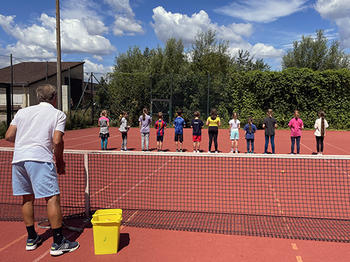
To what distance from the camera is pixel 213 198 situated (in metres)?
5.90

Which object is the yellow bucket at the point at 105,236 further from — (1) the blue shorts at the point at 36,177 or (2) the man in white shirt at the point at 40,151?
(1) the blue shorts at the point at 36,177

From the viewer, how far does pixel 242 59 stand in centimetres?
4047

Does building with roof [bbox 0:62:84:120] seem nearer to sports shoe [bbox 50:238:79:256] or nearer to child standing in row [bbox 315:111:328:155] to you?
child standing in row [bbox 315:111:328:155]

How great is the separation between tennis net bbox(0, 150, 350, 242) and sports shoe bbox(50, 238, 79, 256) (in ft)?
3.26

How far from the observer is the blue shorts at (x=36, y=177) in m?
3.51

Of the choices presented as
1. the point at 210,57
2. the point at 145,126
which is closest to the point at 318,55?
the point at 210,57

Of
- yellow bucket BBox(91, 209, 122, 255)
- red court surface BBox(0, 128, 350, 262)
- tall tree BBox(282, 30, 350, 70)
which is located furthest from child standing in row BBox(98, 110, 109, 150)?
tall tree BBox(282, 30, 350, 70)

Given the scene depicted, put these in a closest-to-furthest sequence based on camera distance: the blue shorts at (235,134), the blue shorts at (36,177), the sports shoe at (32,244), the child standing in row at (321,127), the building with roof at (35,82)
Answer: the blue shorts at (36,177), the sports shoe at (32,244), the child standing in row at (321,127), the blue shorts at (235,134), the building with roof at (35,82)

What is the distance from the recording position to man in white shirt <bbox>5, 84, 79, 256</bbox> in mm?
3520

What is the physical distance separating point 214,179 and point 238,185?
0.67 m

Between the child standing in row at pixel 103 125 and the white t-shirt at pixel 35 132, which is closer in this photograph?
the white t-shirt at pixel 35 132

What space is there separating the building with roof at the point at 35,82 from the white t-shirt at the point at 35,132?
21.1 m

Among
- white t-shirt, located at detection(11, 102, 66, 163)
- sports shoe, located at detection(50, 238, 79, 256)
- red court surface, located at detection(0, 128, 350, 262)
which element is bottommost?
red court surface, located at detection(0, 128, 350, 262)

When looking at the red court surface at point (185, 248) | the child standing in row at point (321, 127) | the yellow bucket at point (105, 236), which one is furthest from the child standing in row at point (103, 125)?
the yellow bucket at point (105, 236)
